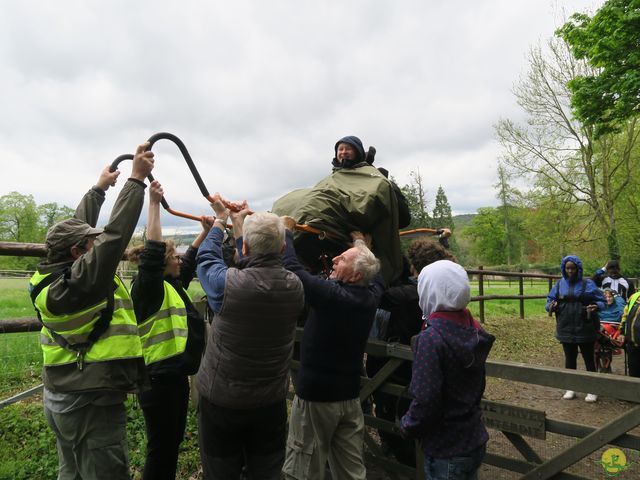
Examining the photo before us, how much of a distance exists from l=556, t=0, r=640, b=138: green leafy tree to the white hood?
1008 centimetres

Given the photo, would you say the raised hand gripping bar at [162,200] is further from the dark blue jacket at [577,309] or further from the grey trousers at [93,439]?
the dark blue jacket at [577,309]

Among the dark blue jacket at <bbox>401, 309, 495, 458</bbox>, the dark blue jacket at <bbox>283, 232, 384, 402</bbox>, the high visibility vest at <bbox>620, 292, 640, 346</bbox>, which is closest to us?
the dark blue jacket at <bbox>401, 309, 495, 458</bbox>

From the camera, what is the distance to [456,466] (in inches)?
83.9

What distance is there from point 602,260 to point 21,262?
4048 cm

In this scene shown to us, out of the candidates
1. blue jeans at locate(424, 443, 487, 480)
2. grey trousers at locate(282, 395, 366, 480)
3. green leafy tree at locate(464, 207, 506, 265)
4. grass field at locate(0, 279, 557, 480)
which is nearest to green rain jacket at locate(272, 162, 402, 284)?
grey trousers at locate(282, 395, 366, 480)

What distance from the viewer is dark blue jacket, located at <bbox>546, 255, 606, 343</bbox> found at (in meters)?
5.70

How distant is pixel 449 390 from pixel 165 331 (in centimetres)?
190

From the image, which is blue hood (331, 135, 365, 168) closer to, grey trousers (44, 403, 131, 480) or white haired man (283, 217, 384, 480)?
white haired man (283, 217, 384, 480)

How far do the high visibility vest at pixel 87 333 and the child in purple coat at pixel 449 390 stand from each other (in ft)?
5.07

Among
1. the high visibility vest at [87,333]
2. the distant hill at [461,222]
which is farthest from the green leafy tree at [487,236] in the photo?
the high visibility vest at [87,333]

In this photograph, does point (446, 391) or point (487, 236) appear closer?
point (446, 391)

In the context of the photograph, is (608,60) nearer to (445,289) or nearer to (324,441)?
(445,289)

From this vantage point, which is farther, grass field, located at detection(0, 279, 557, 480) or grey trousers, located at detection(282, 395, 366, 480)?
grass field, located at detection(0, 279, 557, 480)

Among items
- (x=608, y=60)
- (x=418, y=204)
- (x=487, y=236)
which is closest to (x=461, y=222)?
(x=487, y=236)
